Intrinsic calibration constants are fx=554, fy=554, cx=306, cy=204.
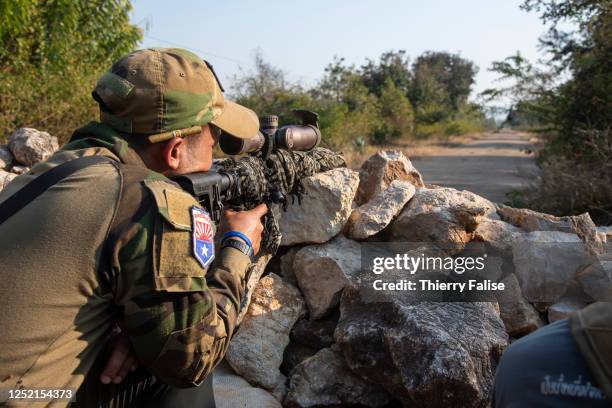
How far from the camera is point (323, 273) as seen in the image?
10.1 ft

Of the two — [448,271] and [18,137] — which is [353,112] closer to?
[18,137]

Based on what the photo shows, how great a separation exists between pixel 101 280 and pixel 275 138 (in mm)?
1318

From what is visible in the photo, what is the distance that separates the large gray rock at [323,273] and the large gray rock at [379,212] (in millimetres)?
158

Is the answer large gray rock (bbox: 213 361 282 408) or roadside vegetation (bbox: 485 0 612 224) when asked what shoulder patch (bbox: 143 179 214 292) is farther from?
roadside vegetation (bbox: 485 0 612 224)

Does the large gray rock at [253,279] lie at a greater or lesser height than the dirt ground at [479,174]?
lesser

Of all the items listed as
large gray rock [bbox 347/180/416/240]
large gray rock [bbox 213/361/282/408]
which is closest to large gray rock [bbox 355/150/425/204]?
large gray rock [bbox 347/180/416/240]

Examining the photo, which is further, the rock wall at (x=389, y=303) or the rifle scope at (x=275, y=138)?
the rock wall at (x=389, y=303)

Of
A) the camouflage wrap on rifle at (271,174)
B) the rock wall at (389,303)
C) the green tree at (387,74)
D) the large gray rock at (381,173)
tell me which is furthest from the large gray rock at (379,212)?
the green tree at (387,74)

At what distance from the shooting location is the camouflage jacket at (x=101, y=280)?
1322 millimetres

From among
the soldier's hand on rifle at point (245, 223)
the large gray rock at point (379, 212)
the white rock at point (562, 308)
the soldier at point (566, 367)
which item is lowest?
the white rock at point (562, 308)

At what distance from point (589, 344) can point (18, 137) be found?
18.0ft

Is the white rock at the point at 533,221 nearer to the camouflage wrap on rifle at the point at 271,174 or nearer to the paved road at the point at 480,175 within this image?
the camouflage wrap on rifle at the point at 271,174

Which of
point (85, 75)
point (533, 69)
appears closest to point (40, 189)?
point (85, 75)

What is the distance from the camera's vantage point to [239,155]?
8.23ft
